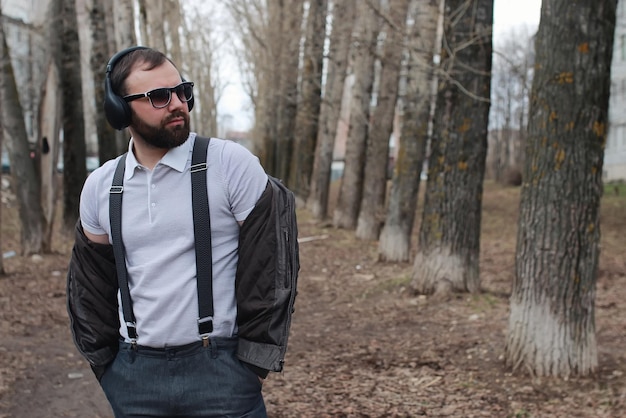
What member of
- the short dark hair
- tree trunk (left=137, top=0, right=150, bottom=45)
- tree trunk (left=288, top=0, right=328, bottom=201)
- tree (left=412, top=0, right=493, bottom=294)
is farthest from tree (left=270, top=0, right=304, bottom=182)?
the short dark hair

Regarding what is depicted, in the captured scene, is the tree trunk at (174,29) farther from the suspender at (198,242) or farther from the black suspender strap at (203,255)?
the black suspender strap at (203,255)

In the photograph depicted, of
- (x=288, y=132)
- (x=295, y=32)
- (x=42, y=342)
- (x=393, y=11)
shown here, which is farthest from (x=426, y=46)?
(x=288, y=132)

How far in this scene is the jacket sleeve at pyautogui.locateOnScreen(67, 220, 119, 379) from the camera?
2881 mm

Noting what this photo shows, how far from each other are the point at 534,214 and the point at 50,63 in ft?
32.5

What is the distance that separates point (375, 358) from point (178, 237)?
4.78 meters

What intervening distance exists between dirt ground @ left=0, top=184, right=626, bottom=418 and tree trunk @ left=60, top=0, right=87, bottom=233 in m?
3.31

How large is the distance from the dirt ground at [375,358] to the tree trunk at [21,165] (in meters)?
0.93

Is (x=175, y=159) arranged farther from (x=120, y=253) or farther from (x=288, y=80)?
(x=288, y=80)

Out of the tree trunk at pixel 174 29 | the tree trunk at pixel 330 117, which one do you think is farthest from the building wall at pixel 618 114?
the tree trunk at pixel 330 117

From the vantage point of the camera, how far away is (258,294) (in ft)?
8.94

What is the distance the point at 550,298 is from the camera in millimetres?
5934

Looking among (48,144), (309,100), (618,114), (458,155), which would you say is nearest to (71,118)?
(48,144)

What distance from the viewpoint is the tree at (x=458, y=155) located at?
9.33 m

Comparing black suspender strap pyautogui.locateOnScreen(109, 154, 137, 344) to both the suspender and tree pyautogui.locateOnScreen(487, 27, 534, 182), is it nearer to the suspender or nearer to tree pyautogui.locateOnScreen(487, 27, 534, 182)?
the suspender
